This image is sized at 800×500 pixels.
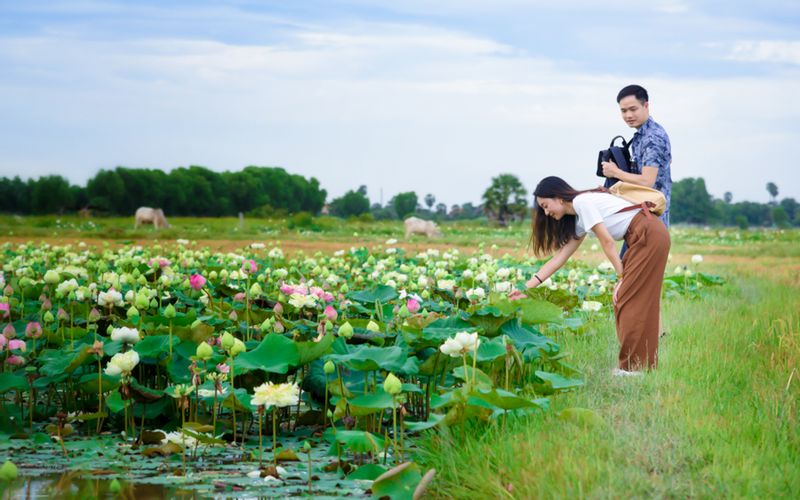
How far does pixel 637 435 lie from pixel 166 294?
3282 millimetres

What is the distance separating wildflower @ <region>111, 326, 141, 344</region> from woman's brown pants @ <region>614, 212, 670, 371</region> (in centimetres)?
226

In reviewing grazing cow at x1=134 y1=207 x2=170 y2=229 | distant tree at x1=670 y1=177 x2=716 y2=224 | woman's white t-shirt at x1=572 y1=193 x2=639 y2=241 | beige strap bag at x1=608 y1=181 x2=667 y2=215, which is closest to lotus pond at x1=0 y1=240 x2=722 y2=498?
woman's white t-shirt at x1=572 y1=193 x2=639 y2=241

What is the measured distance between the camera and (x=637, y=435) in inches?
118

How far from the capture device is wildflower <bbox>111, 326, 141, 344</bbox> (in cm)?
338

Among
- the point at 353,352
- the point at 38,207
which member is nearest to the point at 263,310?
the point at 353,352

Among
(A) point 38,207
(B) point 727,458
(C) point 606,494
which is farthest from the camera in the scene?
(A) point 38,207

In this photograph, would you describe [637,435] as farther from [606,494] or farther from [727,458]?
[606,494]

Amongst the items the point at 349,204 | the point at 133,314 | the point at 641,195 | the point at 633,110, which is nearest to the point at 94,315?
the point at 133,314

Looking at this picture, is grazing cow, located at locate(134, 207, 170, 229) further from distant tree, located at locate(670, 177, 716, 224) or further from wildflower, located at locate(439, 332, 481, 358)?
distant tree, located at locate(670, 177, 716, 224)

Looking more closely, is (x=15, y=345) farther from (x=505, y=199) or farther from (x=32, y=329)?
(x=505, y=199)

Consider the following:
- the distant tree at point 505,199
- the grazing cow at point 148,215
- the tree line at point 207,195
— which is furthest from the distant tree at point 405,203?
the grazing cow at point 148,215

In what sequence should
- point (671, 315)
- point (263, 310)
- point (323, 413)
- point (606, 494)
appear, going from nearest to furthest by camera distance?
1. point (606, 494)
2. point (323, 413)
3. point (263, 310)
4. point (671, 315)

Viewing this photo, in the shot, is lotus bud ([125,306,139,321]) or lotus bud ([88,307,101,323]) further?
lotus bud ([88,307,101,323])

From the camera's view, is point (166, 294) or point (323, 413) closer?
point (323, 413)
